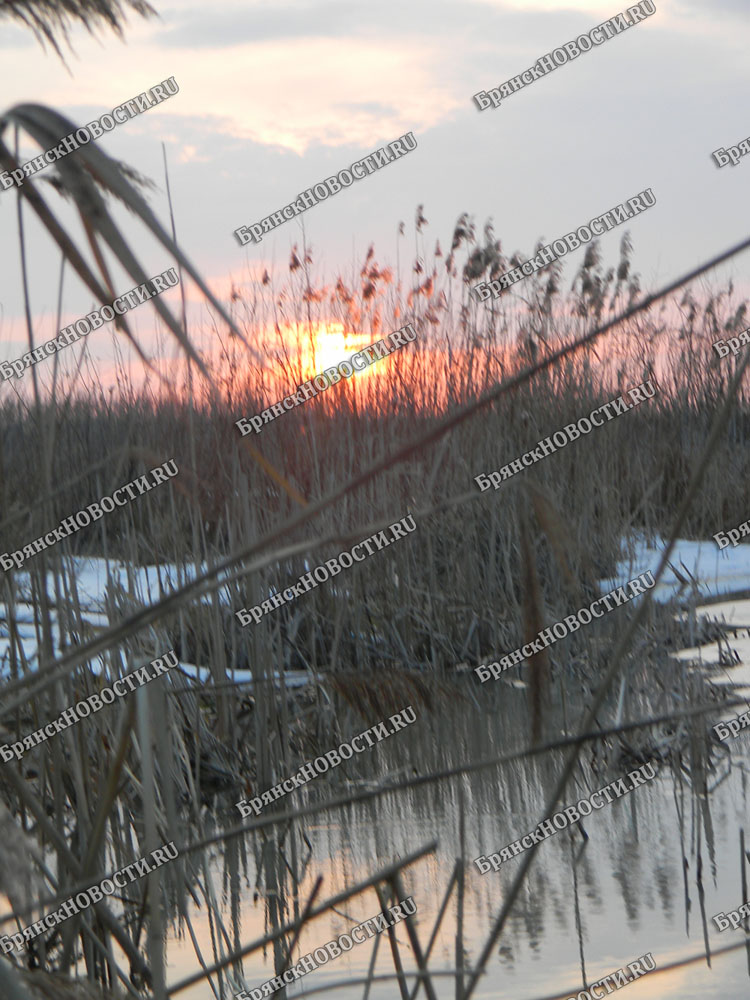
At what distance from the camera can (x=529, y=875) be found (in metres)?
2.20

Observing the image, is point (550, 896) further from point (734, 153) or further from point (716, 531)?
point (716, 531)

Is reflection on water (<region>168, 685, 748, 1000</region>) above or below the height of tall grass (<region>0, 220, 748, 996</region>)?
below

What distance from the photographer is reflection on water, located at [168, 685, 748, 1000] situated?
6.02 ft

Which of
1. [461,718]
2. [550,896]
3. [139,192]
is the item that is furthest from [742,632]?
[139,192]

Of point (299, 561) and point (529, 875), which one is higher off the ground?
point (299, 561)

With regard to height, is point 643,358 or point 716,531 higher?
point 643,358

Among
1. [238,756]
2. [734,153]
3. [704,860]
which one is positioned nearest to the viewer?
[704,860]

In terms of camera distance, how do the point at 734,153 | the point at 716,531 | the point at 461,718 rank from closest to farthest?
the point at 461,718 < the point at 734,153 < the point at 716,531

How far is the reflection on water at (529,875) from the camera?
183 cm

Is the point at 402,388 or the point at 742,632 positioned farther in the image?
the point at 402,388

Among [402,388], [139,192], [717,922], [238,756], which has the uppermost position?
[402,388]

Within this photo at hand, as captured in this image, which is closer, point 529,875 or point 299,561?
point 529,875

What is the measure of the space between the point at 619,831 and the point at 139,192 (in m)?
2.12

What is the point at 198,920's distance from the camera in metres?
2.11
